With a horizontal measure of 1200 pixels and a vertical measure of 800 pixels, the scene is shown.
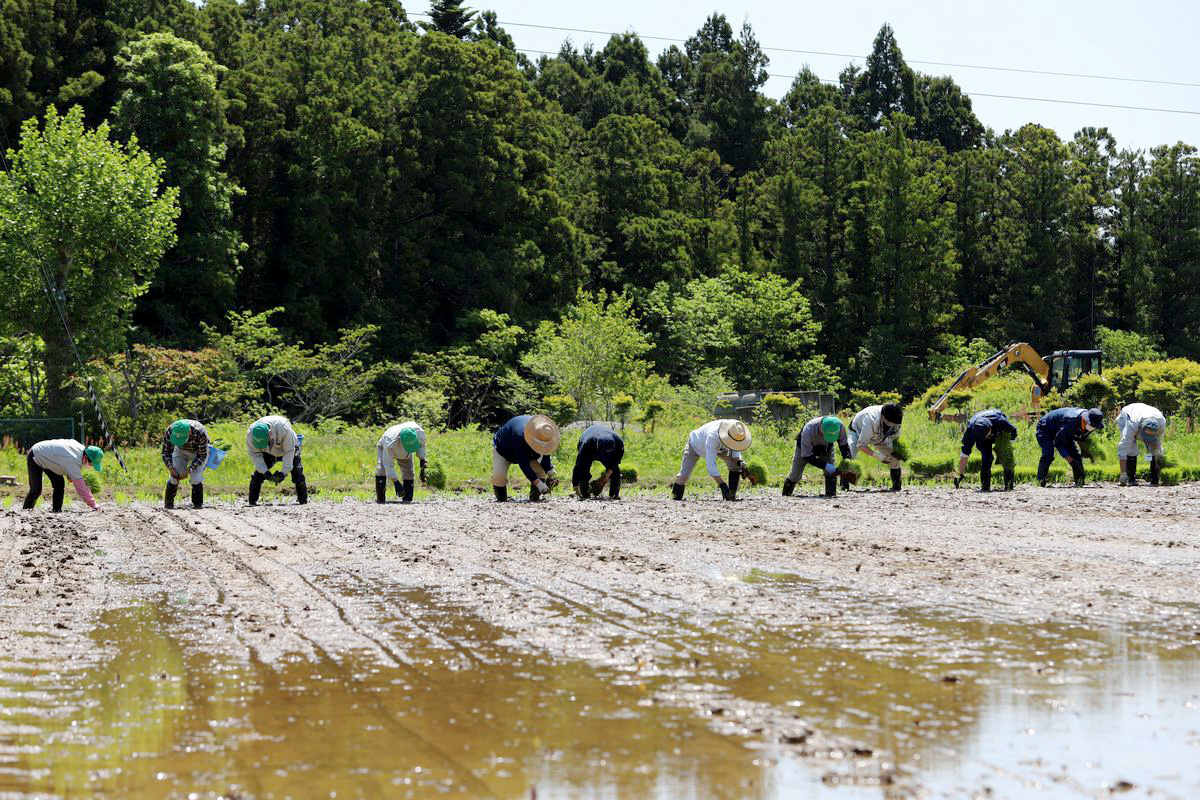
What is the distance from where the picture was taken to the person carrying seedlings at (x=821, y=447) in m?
21.4

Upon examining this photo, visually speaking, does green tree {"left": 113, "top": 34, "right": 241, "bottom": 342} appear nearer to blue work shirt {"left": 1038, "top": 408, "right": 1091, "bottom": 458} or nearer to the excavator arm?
the excavator arm

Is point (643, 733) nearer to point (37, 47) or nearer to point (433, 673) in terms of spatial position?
point (433, 673)

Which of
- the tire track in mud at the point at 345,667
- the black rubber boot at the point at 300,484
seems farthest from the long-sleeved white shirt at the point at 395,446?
the tire track in mud at the point at 345,667

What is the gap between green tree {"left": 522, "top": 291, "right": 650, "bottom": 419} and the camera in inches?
1683

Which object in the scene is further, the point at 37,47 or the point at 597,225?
the point at 597,225

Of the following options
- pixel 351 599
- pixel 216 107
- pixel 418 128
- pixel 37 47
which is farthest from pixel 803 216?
pixel 351 599

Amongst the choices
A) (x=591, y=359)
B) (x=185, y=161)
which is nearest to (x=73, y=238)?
(x=185, y=161)

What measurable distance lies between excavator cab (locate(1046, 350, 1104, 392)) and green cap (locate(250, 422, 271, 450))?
28787 mm

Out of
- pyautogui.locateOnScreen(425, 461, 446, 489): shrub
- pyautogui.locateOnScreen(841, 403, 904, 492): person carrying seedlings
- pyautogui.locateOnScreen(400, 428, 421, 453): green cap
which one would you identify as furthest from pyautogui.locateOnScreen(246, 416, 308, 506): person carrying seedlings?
pyautogui.locateOnScreen(841, 403, 904, 492): person carrying seedlings

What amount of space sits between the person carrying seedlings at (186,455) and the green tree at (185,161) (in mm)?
24250

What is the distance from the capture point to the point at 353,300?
49875 millimetres

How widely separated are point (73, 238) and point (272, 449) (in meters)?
15.5

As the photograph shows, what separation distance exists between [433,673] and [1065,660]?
350 centimetres

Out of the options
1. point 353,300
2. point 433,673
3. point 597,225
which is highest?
point 597,225
